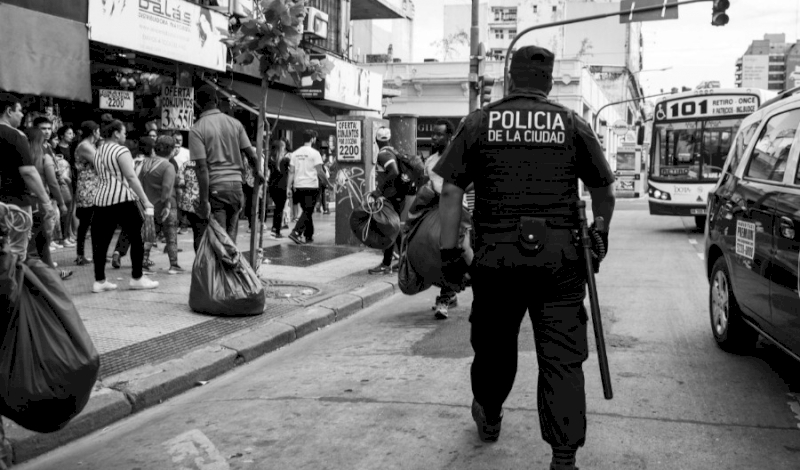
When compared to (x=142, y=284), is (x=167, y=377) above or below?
below

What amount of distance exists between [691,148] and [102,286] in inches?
578

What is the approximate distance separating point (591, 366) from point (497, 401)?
1998mm

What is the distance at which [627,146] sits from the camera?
45094 millimetres

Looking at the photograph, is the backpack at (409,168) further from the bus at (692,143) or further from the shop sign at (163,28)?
the bus at (692,143)

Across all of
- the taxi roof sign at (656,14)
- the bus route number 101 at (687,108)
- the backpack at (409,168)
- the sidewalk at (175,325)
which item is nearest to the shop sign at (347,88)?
the taxi roof sign at (656,14)

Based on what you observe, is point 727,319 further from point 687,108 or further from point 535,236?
point 687,108

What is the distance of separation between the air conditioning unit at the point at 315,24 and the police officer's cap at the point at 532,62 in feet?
51.1

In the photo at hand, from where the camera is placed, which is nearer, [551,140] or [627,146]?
[551,140]

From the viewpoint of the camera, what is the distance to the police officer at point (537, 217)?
11.3ft

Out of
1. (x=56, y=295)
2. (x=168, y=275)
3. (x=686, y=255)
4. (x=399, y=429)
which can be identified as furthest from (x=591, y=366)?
(x=686, y=255)

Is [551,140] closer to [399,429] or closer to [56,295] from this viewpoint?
[399,429]

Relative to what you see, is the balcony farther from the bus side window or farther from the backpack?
the bus side window

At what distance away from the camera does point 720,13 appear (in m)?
18.4

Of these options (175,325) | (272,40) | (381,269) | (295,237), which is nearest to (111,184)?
(175,325)
